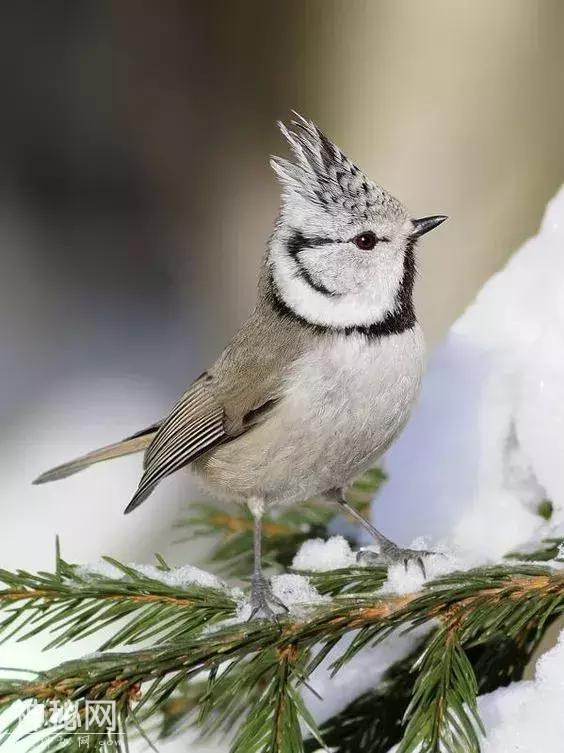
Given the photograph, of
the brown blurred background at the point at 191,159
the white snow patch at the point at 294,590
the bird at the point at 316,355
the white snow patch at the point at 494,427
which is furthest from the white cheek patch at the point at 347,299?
the brown blurred background at the point at 191,159

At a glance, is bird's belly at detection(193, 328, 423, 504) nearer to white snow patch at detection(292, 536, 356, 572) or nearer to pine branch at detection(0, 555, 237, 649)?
white snow patch at detection(292, 536, 356, 572)

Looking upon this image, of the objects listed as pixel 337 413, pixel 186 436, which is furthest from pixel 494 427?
pixel 186 436

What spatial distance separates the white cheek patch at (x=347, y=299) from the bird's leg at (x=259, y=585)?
0.98 ft

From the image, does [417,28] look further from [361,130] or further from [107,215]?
[107,215]

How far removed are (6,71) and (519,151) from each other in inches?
99.0

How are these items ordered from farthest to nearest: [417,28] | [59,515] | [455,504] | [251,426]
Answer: [417,28] → [59,515] → [251,426] → [455,504]

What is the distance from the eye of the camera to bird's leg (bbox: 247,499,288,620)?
1026mm

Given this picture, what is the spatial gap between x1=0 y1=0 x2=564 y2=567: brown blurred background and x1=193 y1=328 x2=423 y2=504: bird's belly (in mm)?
1821

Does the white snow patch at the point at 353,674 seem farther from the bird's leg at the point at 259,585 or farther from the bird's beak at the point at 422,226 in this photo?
the bird's beak at the point at 422,226

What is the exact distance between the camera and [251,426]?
1460mm

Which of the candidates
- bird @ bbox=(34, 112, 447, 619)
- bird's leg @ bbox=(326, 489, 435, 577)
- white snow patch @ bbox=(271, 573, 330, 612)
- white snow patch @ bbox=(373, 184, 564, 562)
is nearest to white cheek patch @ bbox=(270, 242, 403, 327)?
bird @ bbox=(34, 112, 447, 619)

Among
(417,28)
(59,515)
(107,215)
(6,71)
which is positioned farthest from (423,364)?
(6,71)

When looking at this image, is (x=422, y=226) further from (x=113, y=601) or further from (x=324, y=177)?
(x=113, y=601)

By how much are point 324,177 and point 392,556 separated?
56cm
